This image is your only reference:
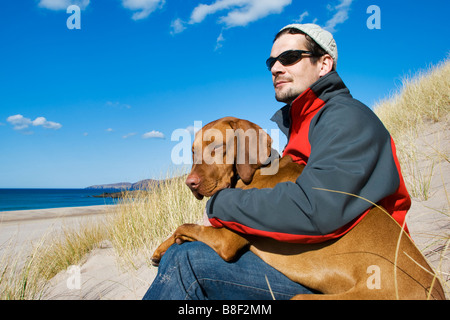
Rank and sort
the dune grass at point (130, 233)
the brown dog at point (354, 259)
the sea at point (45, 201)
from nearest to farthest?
1. the brown dog at point (354, 259)
2. the dune grass at point (130, 233)
3. the sea at point (45, 201)

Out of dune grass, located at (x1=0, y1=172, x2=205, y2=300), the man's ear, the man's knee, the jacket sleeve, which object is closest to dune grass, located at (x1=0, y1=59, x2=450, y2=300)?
dune grass, located at (x1=0, y1=172, x2=205, y2=300)

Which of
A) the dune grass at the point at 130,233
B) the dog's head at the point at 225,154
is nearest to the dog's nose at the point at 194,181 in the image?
the dog's head at the point at 225,154

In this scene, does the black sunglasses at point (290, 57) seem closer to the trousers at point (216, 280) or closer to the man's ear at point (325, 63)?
the man's ear at point (325, 63)

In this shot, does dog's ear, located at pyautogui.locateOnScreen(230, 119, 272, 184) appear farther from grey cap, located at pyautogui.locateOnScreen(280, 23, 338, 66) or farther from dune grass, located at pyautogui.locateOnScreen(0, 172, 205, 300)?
dune grass, located at pyautogui.locateOnScreen(0, 172, 205, 300)

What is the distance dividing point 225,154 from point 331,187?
A: 134 cm

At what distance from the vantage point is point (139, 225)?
16.8 ft

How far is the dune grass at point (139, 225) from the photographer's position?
11.7ft

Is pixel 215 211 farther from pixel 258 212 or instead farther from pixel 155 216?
pixel 155 216

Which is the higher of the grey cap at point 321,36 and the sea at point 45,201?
the grey cap at point 321,36

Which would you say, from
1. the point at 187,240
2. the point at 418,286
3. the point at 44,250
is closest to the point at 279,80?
the point at 187,240

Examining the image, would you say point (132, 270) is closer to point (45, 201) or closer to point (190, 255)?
point (190, 255)

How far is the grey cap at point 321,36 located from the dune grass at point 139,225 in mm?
2240

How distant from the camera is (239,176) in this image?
8.32 ft
